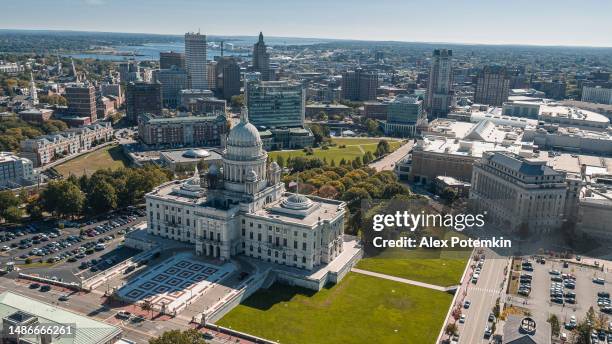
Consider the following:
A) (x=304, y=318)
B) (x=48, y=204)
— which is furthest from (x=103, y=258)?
(x=304, y=318)

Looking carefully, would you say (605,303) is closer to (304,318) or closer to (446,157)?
(304,318)


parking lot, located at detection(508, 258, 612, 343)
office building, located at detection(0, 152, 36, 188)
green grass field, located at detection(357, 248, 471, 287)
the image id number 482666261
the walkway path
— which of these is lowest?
the walkway path

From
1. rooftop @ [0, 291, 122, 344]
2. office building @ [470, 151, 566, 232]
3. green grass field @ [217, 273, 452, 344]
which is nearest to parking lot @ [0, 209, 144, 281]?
rooftop @ [0, 291, 122, 344]

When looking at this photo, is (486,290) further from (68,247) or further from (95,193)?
(95,193)

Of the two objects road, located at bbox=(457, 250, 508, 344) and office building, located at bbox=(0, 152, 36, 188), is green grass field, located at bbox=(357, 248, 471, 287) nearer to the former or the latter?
road, located at bbox=(457, 250, 508, 344)

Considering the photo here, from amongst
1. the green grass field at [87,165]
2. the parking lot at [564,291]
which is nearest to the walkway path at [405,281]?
the parking lot at [564,291]

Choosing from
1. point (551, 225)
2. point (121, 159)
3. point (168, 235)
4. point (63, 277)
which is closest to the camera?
point (63, 277)

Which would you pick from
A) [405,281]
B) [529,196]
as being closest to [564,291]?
[405,281]
